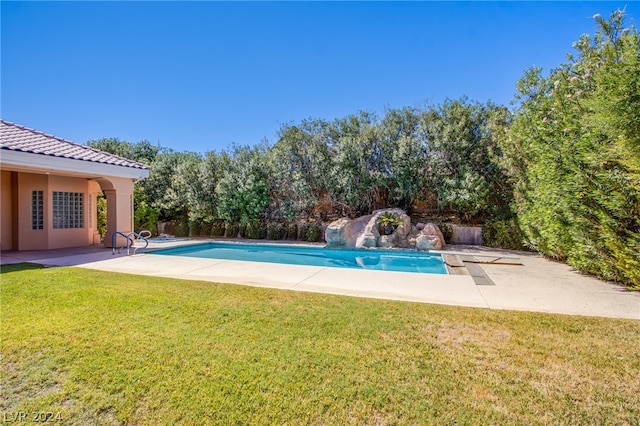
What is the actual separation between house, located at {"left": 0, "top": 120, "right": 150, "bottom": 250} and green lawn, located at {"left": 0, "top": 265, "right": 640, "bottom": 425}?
29.6ft

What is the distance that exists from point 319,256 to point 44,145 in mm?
11577

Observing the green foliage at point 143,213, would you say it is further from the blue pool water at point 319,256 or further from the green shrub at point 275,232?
the green shrub at point 275,232

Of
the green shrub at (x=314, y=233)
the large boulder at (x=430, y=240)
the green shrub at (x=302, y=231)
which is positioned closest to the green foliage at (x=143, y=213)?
the green shrub at (x=302, y=231)

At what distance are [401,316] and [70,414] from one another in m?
4.05

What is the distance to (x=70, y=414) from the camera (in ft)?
9.28

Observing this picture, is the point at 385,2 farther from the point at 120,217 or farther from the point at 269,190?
the point at 120,217

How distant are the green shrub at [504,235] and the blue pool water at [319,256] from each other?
155 inches

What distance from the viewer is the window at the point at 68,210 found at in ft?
45.2

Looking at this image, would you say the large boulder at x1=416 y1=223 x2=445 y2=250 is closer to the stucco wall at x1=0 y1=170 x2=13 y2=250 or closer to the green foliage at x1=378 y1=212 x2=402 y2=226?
the green foliage at x1=378 y1=212 x2=402 y2=226

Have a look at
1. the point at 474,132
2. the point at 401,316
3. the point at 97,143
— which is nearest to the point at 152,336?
the point at 401,316

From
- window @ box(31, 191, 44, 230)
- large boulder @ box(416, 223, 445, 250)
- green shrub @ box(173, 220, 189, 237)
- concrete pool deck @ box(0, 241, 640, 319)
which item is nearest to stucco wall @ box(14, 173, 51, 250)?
window @ box(31, 191, 44, 230)

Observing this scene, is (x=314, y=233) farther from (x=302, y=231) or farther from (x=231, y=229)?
(x=231, y=229)

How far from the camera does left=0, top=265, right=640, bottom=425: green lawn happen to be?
279cm

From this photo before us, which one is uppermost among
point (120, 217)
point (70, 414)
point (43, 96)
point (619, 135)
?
point (43, 96)
